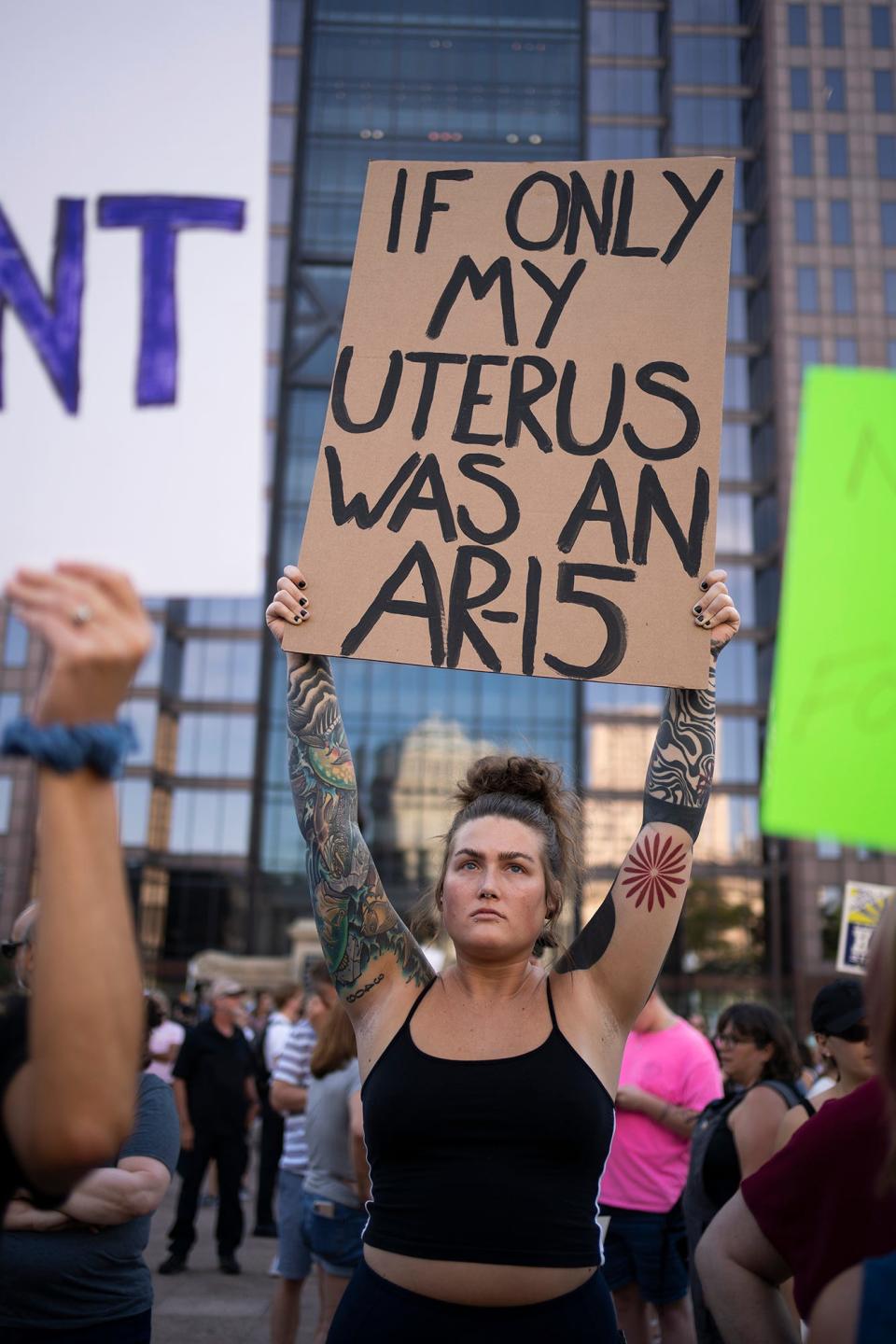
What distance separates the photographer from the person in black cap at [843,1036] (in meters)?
3.49

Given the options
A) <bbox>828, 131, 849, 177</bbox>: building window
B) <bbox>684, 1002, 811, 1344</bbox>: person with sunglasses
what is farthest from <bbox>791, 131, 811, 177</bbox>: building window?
→ <bbox>684, 1002, 811, 1344</bbox>: person with sunglasses

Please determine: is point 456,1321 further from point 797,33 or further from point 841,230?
point 797,33

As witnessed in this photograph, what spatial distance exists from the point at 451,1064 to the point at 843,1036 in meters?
1.69

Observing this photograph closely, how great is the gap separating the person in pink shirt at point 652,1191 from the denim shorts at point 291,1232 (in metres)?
1.40

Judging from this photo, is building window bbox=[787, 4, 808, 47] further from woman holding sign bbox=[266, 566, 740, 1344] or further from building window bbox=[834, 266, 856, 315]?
woman holding sign bbox=[266, 566, 740, 1344]

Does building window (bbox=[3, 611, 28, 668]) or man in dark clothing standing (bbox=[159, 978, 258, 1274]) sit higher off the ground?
building window (bbox=[3, 611, 28, 668])

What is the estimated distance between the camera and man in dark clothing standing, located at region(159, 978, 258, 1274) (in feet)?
27.6

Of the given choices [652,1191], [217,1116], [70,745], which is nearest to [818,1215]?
[70,745]

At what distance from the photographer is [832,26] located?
51750 mm

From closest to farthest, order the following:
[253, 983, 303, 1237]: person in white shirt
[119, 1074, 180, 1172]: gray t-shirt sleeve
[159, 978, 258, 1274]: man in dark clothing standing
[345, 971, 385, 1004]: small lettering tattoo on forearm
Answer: [345, 971, 385, 1004]: small lettering tattoo on forearm → [119, 1074, 180, 1172]: gray t-shirt sleeve → [159, 978, 258, 1274]: man in dark clothing standing → [253, 983, 303, 1237]: person in white shirt

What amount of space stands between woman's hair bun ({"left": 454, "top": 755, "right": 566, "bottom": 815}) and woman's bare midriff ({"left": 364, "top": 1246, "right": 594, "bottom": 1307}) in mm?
962

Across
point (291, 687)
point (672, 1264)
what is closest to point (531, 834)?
point (291, 687)

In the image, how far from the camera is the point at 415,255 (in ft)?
10.00

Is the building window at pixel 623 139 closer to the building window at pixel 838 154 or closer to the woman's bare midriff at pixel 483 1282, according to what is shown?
the building window at pixel 838 154
